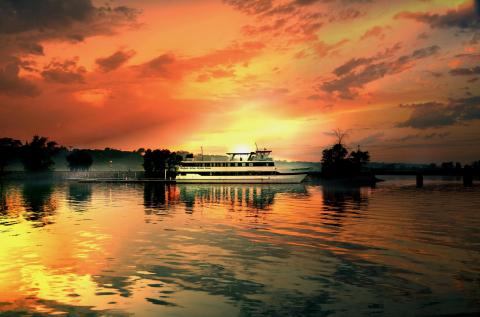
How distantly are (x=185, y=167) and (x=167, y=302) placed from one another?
422 ft

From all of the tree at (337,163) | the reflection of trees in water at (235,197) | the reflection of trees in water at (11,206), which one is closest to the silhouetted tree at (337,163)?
the tree at (337,163)

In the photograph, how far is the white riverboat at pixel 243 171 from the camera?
135 metres

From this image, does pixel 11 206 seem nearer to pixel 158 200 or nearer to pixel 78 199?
pixel 78 199

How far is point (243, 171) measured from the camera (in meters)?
136

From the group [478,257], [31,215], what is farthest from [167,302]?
[31,215]

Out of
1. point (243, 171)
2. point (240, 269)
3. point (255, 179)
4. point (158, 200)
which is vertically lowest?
point (158, 200)

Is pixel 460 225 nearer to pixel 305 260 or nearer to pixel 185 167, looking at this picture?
pixel 305 260

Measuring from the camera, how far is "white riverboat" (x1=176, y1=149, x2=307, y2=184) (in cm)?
13475

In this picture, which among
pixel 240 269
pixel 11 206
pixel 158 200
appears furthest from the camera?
pixel 158 200

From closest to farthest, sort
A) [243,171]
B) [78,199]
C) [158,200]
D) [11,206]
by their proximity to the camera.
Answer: [11,206], [158,200], [78,199], [243,171]

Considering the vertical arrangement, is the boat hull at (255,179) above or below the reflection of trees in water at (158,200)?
above

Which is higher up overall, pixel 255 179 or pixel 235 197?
pixel 255 179

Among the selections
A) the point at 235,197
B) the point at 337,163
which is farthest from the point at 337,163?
the point at 235,197

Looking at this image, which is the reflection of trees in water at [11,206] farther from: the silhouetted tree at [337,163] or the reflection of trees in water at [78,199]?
the silhouetted tree at [337,163]
